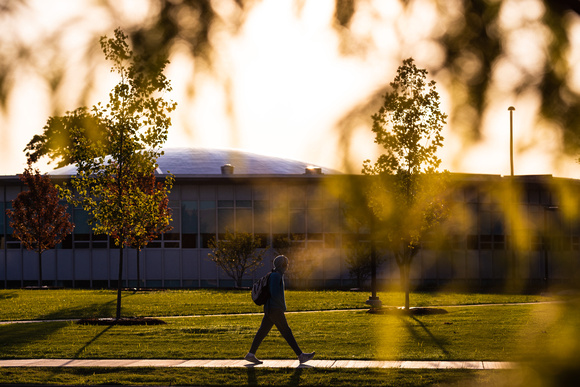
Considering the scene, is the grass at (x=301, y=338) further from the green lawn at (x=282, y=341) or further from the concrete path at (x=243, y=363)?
the concrete path at (x=243, y=363)

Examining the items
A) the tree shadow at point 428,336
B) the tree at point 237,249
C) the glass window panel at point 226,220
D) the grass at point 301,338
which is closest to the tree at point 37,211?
the tree at point 237,249

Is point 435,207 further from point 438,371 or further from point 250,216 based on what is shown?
point 250,216

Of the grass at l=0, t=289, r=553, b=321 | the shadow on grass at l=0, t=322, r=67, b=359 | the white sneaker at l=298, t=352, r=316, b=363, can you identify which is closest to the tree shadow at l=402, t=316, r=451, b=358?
the white sneaker at l=298, t=352, r=316, b=363

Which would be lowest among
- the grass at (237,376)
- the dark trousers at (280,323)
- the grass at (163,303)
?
the grass at (163,303)

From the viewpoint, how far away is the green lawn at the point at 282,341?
1188cm

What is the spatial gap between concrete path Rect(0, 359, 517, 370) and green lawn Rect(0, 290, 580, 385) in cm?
57

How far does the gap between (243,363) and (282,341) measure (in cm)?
400

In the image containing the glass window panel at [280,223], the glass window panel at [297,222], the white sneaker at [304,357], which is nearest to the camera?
the white sneaker at [304,357]

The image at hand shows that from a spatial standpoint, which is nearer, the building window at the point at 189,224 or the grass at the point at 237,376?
the grass at the point at 237,376

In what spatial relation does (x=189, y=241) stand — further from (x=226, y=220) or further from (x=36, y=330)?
(x=36, y=330)

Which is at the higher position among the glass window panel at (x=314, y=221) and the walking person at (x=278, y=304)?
the glass window panel at (x=314, y=221)

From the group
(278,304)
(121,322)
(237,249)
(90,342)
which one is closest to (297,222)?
(237,249)

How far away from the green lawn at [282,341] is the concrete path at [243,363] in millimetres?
573

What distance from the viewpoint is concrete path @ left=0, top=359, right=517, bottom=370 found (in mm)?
13562
